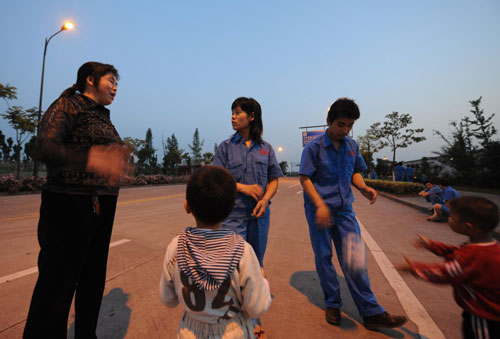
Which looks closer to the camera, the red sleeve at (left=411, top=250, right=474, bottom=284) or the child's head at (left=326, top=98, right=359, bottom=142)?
the red sleeve at (left=411, top=250, right=474, bottom=284)

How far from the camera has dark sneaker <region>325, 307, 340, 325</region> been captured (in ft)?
7.34

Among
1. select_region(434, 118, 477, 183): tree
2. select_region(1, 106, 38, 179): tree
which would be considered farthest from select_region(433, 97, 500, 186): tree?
select_region(1, 106, 38, 179): tree

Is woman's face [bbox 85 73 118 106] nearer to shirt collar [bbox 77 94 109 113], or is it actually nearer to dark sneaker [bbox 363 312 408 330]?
shirt collar [bbox 77 94 109 113]

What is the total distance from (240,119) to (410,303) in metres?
2.50

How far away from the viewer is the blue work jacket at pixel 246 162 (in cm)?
213

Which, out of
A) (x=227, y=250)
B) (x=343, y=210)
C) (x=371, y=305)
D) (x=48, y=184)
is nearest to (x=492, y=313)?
(x=371, y=305)

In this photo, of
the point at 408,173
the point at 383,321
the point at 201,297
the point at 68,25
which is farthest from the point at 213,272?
the point at 408,173

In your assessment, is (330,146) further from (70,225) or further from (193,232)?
(70,225)

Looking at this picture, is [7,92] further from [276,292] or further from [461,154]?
[461,154]

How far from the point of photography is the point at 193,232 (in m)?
1.18

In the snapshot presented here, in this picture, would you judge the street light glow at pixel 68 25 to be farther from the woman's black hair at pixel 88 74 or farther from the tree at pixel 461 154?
the tree at pixel 461 154

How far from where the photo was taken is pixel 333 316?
226 centimetres

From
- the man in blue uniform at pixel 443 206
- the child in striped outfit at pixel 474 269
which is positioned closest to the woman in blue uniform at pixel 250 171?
the child in striped outfit at pixel 474 269

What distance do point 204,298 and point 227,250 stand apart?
0.81 feet
